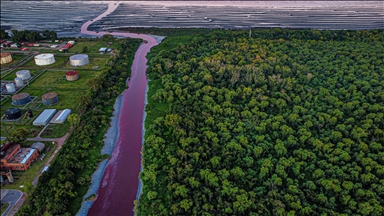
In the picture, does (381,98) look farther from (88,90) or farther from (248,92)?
(88,90)

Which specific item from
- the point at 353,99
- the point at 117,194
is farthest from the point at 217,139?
the point at 353,99

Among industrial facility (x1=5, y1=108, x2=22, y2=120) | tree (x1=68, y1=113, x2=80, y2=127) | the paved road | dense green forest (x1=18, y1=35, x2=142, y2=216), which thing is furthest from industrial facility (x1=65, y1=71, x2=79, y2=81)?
the paved road

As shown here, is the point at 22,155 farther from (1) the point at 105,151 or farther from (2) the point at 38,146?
(1) the point at 105,151

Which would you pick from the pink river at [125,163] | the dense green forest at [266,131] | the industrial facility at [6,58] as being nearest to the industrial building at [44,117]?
the pink river at [125,163]

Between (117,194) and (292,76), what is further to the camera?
(292,76)

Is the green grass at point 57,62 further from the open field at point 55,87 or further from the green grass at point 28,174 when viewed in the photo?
the green grass at point 28,174

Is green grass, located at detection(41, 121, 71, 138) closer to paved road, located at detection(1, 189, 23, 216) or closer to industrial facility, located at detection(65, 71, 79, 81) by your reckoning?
paved road, located at detection(1, 189, 23, 216)
